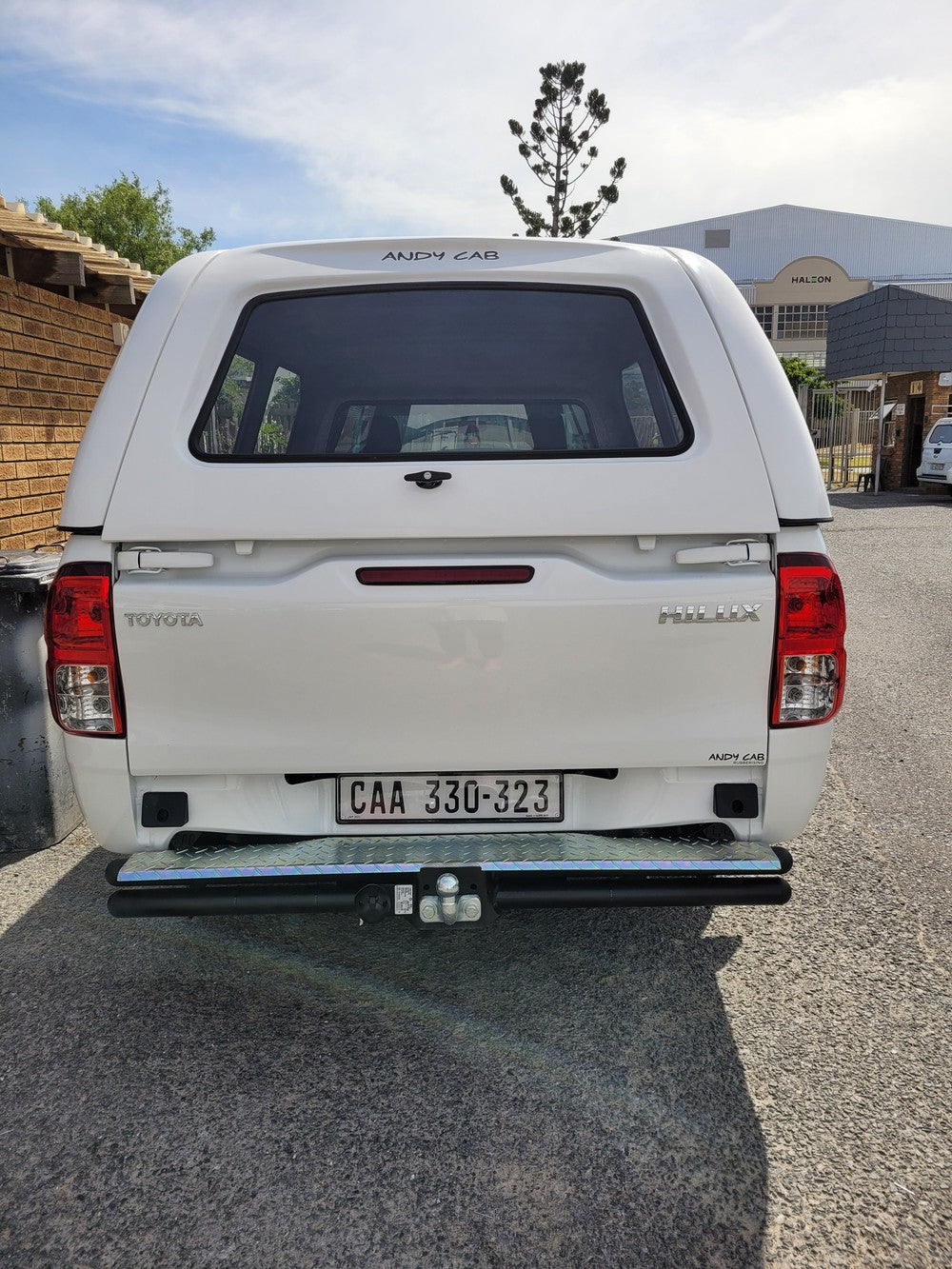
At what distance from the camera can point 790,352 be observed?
74.6 metres

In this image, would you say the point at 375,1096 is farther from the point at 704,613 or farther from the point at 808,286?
the point at 808,286

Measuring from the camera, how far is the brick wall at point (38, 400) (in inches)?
321

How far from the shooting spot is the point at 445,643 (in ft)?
8.07

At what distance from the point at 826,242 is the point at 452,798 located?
96.5 meters

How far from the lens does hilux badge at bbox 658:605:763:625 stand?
8.04 ft

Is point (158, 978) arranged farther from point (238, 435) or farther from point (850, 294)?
point (850, 294)

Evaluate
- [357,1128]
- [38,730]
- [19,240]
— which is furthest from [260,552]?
[19,240]

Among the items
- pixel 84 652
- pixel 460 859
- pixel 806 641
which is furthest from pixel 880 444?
pixel 84 652

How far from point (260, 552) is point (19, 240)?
586 cm

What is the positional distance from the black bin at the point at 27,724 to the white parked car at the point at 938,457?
23.5m

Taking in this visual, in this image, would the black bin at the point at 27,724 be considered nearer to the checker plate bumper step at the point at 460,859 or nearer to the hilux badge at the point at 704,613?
the checker plate bumper step at the point at 460,859

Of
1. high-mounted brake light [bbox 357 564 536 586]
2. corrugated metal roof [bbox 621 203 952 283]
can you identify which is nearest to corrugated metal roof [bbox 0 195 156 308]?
high-mounted brake light [bbox 357 564 536 586]

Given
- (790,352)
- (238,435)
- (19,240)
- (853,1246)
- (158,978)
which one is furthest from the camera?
(790,352)

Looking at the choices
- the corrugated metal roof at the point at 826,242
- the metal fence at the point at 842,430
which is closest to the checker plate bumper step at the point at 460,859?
the metal fence at the point at 842,430
